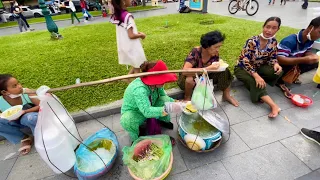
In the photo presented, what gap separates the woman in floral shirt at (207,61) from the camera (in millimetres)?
2334

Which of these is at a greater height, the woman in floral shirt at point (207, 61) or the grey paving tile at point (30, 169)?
the woman in floral shirt at point (207, 61)

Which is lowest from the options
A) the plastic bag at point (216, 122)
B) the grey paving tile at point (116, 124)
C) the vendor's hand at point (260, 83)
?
the grey paving tile at point (116, 124)

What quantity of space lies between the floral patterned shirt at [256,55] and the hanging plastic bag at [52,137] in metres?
2.59

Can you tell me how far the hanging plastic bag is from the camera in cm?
159

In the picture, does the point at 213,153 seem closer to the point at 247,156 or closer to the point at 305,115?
the point at 247,156

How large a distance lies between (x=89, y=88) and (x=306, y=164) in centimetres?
323

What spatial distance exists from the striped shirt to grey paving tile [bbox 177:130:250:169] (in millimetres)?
1765

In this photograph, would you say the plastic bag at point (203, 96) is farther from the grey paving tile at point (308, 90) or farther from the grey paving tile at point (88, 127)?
the grey paving tile at point (308, 90)

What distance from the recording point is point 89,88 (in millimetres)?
3318

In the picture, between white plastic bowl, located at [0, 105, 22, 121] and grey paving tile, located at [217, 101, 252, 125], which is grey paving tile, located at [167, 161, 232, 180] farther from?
white plastic bowl, located at [0, 105, 22, 121]

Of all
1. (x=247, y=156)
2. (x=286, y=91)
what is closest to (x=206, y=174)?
(x=247, y=156)

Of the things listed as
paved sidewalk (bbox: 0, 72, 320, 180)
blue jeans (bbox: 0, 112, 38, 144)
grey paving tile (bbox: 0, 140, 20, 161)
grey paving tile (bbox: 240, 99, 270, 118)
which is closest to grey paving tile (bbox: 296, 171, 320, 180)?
paved sidewalk (bbox: 0, 72, 320, 180)

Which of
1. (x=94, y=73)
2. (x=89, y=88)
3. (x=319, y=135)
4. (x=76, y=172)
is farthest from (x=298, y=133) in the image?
(x=94, y=73)

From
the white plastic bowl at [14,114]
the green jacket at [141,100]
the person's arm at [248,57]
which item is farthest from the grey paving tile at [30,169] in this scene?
the person's arm at [248,57]
